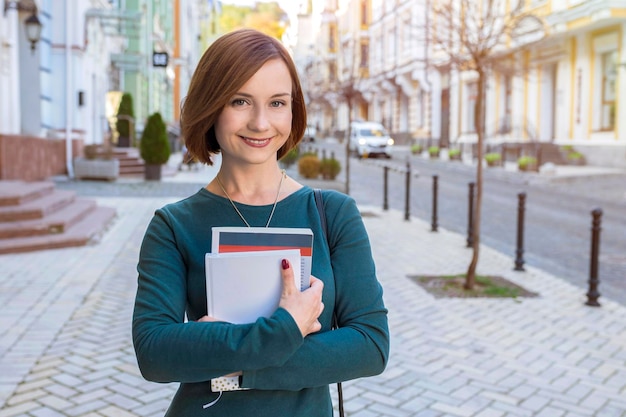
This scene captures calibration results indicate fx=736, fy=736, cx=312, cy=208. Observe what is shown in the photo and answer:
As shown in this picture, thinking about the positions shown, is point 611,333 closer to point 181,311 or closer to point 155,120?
point 181,311

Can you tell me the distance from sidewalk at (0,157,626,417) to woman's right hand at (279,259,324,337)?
2848mm

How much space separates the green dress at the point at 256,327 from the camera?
1.65 m

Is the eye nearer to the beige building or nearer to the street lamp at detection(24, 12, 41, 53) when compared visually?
the beige building

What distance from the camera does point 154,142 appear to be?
21.5 metres

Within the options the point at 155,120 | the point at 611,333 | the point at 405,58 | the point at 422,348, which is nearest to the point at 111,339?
the point at 422,348

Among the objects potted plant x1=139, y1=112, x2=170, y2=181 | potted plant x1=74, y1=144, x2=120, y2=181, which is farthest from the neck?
potted plant x1=139, y1=112, x2=170, y2=181

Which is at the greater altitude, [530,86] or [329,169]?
[530,86]

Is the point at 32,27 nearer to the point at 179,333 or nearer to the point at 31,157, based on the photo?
the point at 31,157

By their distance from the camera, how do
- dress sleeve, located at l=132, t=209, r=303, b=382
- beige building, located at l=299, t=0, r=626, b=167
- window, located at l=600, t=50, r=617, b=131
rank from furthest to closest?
window, located at l=600, t=50, r=617, b=131, beige building, located at l=299, t=0, r=626, b=167, dress sleeve, located at l=132, t=209, r=303, b=382

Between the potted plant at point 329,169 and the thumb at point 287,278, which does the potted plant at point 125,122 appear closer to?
the potted plant at point 329,169

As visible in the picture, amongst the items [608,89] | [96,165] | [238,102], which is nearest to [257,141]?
[238,102]

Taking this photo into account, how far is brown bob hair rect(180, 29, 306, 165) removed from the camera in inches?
70.6

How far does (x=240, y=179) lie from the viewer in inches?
76.1

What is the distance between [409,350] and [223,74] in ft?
13.9
